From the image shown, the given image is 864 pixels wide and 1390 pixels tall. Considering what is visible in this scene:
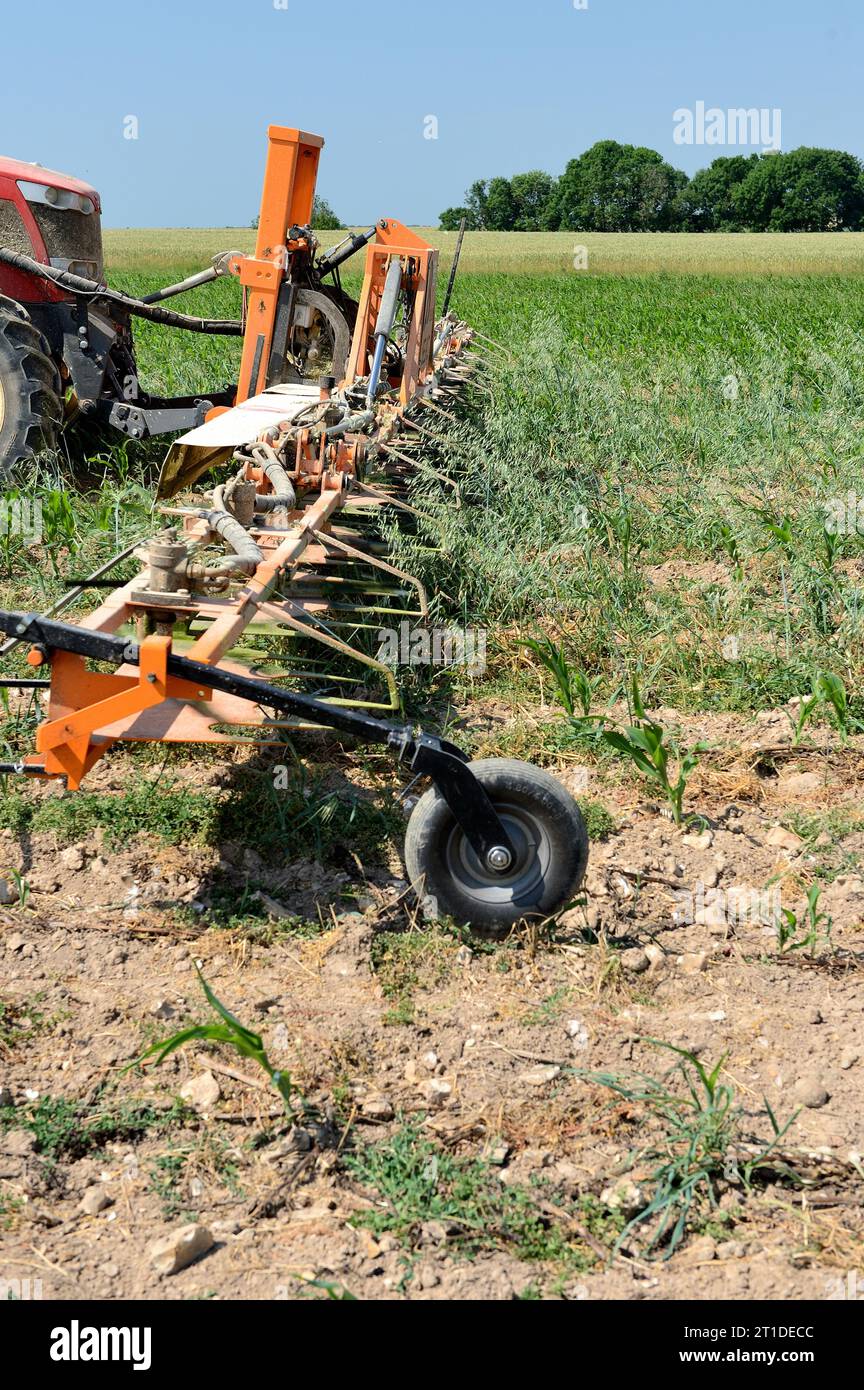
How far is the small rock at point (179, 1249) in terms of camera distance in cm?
228

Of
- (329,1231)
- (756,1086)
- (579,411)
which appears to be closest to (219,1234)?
(329,1231)

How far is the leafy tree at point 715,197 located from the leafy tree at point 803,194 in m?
0.69

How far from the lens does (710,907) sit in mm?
3660

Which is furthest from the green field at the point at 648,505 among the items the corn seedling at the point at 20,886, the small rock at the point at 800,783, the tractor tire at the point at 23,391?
the corn seedling at the point at 20,886

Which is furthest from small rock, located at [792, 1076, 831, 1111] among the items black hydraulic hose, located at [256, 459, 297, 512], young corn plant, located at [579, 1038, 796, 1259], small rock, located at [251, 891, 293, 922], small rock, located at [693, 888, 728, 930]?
black hydraulic hose, located at [256, 459, 297, 512]

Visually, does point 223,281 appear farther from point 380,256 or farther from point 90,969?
point 90,969

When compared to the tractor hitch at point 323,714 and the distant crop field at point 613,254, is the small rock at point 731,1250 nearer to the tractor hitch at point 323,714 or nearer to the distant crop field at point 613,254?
the tractor hitch at point 323,714

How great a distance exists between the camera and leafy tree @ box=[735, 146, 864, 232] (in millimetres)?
70250

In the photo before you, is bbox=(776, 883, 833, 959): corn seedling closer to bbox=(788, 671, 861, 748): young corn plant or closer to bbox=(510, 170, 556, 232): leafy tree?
bbox=(788, 671, 861, 748): young corn plant

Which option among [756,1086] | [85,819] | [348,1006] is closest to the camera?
[756,1086]

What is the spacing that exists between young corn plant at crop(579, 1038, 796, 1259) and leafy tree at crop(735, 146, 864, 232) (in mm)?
75131

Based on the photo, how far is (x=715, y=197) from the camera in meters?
74.1

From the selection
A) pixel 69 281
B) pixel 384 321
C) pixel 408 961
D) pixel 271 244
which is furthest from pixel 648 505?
pixel 408 961

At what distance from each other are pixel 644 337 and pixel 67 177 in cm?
876
